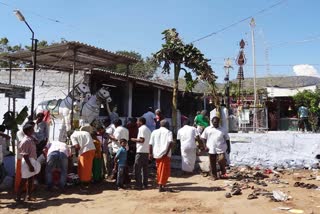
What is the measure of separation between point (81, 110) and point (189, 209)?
658cm

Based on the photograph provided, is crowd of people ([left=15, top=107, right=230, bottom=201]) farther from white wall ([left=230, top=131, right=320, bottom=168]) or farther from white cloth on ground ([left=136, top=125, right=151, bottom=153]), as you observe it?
white wall ([left=230, top=131, right=320, bottom=168])

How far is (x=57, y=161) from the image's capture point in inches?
334

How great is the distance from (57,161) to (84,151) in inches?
25.9

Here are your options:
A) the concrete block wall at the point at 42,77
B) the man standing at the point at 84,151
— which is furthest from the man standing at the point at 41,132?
the concrete block wall at the point at 42,77

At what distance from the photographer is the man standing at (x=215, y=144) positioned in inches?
380

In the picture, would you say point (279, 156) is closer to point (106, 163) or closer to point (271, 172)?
point (271, 172)

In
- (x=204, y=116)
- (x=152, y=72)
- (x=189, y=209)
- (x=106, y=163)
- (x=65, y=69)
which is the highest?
(x=152, y=72)

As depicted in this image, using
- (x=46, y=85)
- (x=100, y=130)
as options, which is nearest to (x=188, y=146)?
(x=100, y=130)

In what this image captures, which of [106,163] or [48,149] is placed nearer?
[48,149]

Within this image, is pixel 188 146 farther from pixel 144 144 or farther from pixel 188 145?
pixel 144 144

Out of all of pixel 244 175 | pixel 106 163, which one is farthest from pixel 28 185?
pixel 244 175

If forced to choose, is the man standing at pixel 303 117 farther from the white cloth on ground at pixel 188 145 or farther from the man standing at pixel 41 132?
the man standing at pixel 41 132

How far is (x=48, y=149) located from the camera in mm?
8914

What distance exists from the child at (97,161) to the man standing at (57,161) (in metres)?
0.69
